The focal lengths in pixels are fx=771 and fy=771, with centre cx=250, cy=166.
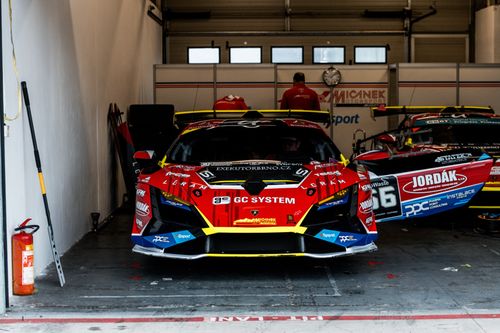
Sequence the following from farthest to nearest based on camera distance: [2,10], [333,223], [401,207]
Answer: [401,207] < [333,223] < [2,10]

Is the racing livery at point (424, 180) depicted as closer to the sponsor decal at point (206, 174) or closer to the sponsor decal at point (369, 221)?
the sponsor decal at point (369, 221)

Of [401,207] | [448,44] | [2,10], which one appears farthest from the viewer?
[448,44]

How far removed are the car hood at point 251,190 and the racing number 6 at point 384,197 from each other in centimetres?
89

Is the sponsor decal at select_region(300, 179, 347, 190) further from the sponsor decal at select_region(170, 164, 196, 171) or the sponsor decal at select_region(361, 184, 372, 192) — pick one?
the sponsor decal at select_region(170, 164, 196, 171)

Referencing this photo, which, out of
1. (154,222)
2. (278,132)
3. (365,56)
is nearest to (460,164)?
(278,132)

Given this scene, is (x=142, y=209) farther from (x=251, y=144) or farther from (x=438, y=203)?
(x=438, y=203)

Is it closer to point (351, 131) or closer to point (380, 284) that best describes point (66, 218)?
point (380, 284)

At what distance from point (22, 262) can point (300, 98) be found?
22.4ft

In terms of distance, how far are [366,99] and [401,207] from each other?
9333 mm

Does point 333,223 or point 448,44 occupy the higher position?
point 448,44

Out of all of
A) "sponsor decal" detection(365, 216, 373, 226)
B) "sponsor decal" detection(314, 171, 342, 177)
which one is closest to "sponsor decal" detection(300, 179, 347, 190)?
"sponsor decal" detection(314, 171, 342, 177)

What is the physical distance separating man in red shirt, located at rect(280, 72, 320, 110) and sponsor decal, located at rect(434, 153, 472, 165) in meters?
4.45

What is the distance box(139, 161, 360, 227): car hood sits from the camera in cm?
585

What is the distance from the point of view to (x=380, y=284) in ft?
20.0
